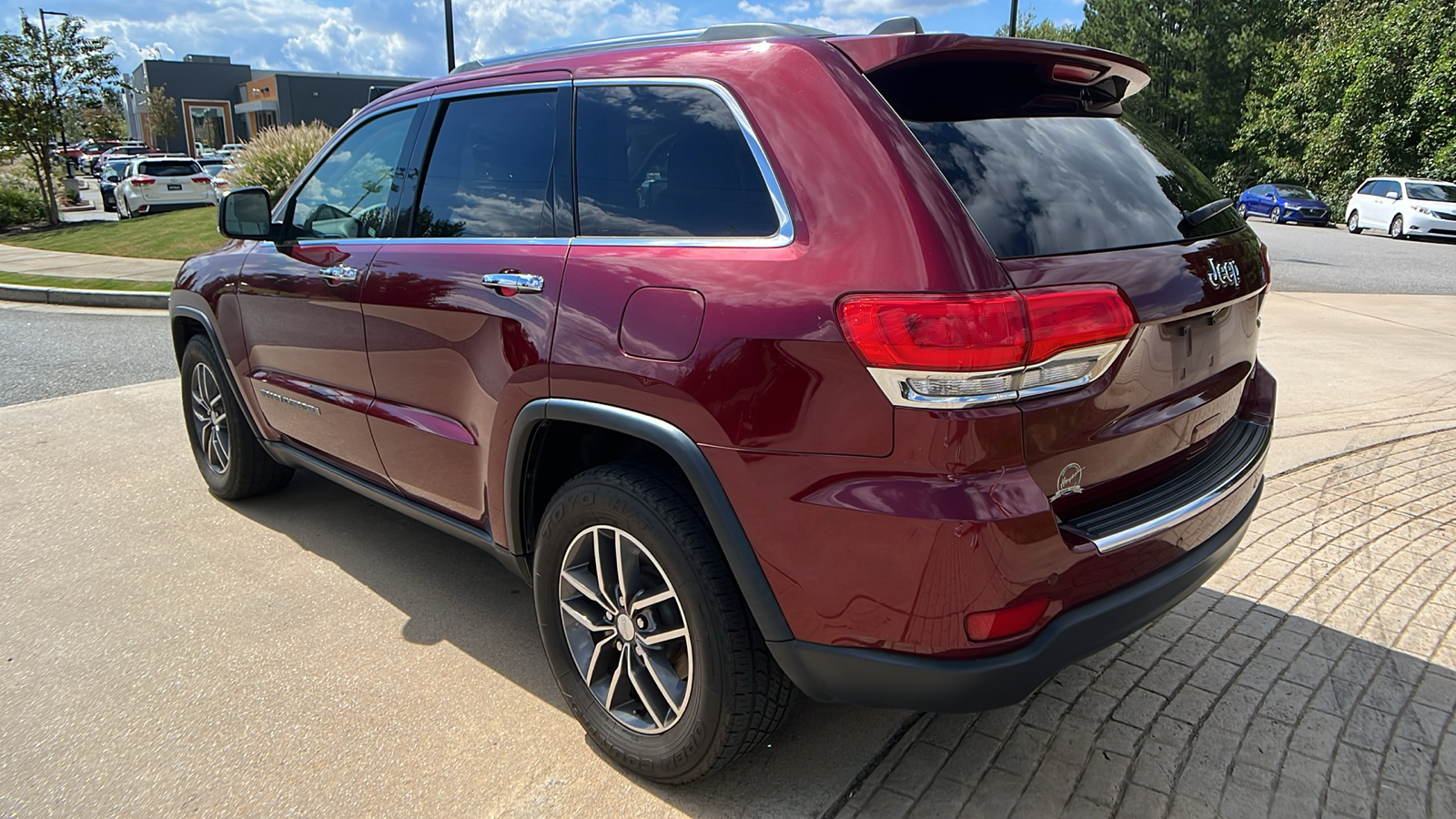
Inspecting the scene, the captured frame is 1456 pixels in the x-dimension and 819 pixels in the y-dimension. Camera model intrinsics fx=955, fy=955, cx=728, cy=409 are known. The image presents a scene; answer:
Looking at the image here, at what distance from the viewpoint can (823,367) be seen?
6.53 ft

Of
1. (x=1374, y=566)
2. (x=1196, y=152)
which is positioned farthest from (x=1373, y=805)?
(x=1196, y=152)

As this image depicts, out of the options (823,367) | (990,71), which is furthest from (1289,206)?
(823,367)

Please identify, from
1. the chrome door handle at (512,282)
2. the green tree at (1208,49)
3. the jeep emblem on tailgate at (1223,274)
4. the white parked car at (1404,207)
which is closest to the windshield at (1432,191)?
the white parked car at (1404,207)

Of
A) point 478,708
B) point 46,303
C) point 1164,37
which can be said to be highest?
point 1164,37

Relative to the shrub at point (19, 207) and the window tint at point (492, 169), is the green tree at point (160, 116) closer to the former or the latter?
the shrub at point (19, 207)

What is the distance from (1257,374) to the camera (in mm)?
3057

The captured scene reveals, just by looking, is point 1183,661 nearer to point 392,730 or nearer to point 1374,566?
point 1374,566

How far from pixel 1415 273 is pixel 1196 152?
104ft

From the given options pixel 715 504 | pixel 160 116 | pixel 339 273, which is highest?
pixel 339 273

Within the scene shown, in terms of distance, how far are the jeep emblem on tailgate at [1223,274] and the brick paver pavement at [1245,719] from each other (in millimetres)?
1261

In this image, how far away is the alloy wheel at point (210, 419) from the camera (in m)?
4.57

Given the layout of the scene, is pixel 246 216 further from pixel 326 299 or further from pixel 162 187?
pixel 162 187

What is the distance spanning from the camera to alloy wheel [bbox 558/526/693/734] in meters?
2.44

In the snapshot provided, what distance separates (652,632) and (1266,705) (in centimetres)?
187
